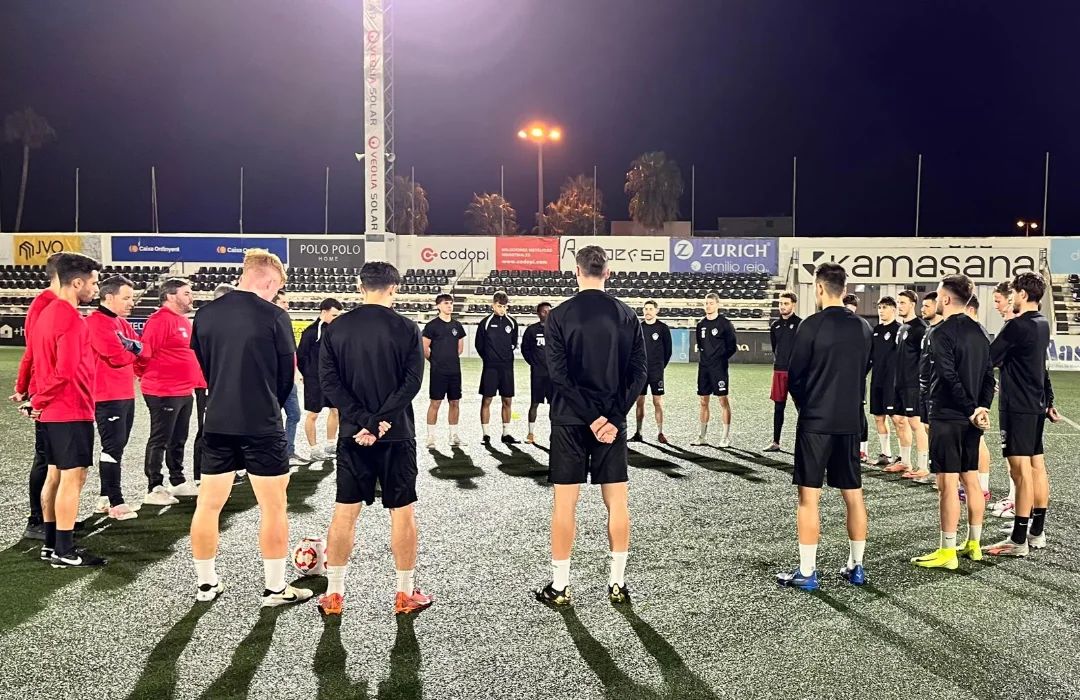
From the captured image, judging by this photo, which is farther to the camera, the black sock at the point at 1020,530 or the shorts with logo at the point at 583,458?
the black sock at the point at 1020,530

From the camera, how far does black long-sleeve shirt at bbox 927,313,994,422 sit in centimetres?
533

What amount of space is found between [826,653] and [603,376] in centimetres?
193

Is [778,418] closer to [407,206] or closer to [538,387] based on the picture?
[538,387]

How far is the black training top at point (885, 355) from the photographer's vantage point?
9.00 m

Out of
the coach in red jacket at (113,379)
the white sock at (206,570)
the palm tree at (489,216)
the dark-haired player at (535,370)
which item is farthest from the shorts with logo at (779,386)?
the palm tree at (489,216)

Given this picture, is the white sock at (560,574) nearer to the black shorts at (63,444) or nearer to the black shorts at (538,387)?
the black shorts at (63,444)

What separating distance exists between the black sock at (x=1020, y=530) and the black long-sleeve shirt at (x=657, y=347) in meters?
5.41

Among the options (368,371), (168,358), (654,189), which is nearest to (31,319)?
(168,358)

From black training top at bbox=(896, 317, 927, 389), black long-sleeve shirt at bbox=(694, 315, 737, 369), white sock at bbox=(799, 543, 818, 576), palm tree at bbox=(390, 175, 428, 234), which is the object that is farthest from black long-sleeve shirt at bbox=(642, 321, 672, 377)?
palm tree at bbox=(390, 175, 428, 234)

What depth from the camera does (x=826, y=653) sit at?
157 inches

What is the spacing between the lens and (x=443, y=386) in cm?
1023

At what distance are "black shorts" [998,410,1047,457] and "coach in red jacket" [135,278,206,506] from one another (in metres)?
6.96

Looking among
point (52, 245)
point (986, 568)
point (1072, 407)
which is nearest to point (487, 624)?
point (986, 568)

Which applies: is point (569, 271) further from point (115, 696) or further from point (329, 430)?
point (115, 696)
